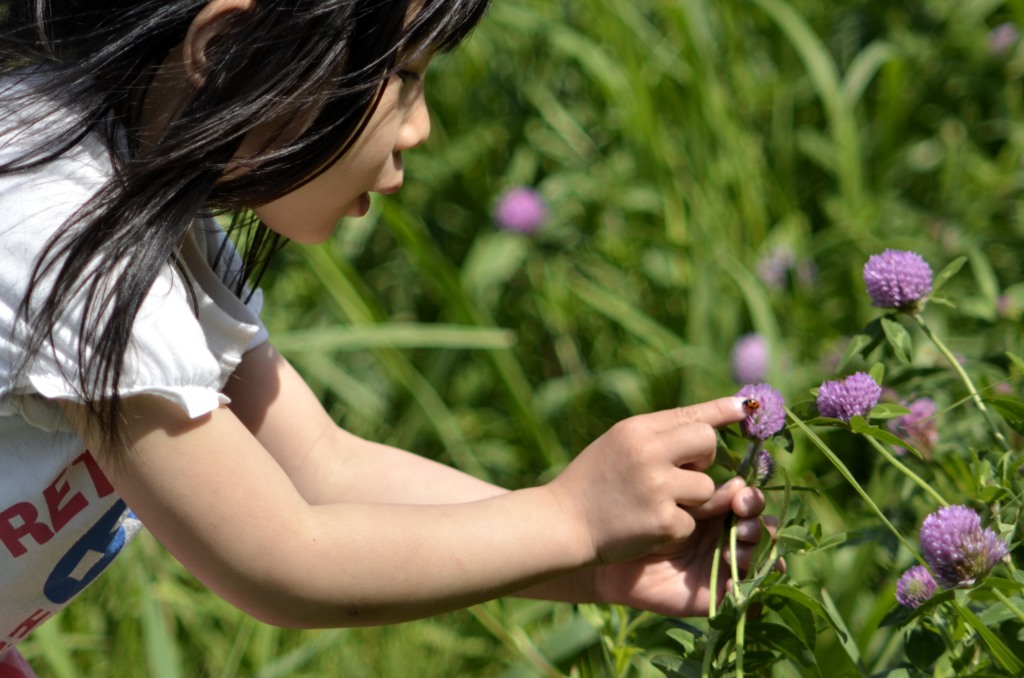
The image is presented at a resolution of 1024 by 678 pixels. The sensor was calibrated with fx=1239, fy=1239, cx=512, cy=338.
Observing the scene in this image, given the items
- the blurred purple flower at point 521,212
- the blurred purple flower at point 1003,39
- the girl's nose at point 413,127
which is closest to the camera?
the girl's nose at point 413,127

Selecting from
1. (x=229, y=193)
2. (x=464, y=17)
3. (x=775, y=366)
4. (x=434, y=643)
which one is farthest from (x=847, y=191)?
(x=229, y=193)

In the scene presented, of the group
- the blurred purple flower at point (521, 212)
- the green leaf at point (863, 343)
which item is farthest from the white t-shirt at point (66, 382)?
the blurred purple flower at point (521, 212)

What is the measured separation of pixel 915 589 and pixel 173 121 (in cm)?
65

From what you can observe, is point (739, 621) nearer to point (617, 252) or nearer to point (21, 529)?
point (21, 529)

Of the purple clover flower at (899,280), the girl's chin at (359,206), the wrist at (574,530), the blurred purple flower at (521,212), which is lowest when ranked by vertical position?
the blurred purple flower at (521,212)

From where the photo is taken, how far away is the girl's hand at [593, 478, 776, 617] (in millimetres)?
1030

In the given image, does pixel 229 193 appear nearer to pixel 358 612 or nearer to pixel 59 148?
pixel 59 148

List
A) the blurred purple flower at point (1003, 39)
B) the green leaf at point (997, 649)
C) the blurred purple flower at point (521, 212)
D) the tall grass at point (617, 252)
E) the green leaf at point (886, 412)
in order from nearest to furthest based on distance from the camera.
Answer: the green leaf at point (997, 649) < the green leaf at point (886, 412) < the tall grass at point (617, 252) < the blurred purple flower at point (521, 212) < the blurred purple flower at point (1003, 39)

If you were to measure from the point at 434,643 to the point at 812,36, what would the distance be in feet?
4.06

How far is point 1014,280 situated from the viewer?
184cm

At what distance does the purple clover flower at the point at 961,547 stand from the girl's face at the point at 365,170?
0.50 meters

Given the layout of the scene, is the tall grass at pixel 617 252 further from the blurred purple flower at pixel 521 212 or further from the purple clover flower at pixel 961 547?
the purple clover flower at pixel 961 547

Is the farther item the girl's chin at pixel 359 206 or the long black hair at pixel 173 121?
the girl's chin at pixel 359 206

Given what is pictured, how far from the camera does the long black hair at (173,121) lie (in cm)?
87
